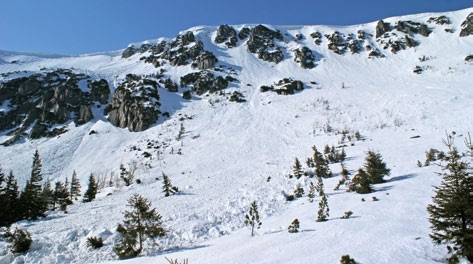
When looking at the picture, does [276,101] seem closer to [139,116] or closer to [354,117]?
[354,117]

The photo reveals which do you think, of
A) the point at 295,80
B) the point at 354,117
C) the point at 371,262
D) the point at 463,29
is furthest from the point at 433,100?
the point at 463,29

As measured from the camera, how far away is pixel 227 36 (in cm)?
19225

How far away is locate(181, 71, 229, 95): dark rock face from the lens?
128 metres

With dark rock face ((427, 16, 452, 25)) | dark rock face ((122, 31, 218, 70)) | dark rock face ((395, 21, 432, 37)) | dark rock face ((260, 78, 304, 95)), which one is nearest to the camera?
dark rock face ((260, 78, 304, 95))

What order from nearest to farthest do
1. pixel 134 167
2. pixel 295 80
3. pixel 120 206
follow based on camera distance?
pixel 120 206 < pixel 134 167 < pixel 295 80

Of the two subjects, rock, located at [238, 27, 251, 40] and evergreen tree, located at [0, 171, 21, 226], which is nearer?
evergreen tree, located at [0, 171, 21, 226]

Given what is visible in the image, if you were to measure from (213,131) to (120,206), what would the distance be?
5192cm

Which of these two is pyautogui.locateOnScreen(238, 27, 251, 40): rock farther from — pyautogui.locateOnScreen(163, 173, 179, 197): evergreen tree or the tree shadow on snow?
the tree shadow on snow

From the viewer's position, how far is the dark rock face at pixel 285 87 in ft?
378

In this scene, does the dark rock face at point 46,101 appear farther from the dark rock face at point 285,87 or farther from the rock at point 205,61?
the dark rock face at point 285,87

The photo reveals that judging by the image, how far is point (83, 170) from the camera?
71.1m

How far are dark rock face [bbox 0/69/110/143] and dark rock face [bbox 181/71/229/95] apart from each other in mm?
39212

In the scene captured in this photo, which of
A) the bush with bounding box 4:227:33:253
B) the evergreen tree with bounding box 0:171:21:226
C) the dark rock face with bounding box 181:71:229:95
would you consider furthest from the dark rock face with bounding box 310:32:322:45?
the bush with bounding box 4:227:33:253

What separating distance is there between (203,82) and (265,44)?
225 feet
